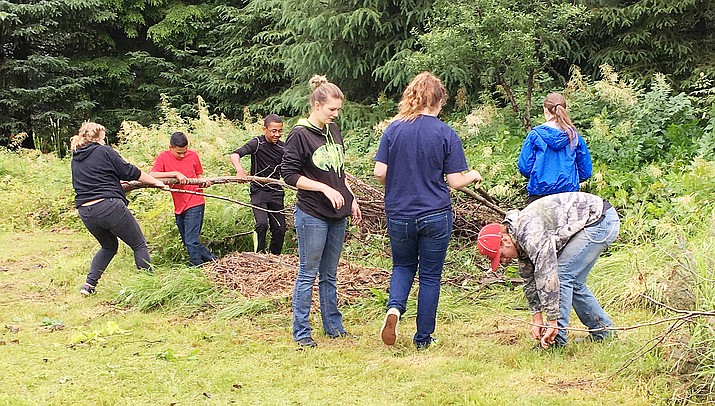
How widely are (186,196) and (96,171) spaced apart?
1058 millimetres

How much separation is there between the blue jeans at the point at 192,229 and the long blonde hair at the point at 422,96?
10.5ft

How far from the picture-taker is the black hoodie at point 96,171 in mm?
6227

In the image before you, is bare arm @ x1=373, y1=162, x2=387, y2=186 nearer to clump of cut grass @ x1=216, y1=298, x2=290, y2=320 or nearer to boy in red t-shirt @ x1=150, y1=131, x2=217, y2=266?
clump of cut grass @ x1=216, y1=298, x2=290, y2=320

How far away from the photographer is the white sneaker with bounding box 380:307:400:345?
14.9 feet

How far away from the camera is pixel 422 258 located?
15.1 feet

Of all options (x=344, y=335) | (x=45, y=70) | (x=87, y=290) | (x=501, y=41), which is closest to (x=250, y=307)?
(x=344, y=335)

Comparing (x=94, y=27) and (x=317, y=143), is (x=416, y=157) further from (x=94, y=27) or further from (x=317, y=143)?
(x=94, y=27)

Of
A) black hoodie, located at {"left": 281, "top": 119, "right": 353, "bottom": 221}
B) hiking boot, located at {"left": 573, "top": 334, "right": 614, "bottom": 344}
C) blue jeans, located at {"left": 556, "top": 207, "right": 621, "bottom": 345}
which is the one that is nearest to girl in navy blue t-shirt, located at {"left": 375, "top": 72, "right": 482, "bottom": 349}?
black hoodie, located at {"left": 281, "top": 119, "right": 353, "bottom": 221}

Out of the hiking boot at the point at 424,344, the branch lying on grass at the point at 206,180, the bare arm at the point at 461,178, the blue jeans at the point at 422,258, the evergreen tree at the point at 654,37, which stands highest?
the evergreen tree at the point at 654,37

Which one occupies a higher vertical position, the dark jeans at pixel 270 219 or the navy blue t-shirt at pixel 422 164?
the navy blue t-shirt at pixel 422 164

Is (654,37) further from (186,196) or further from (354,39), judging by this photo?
(186,196)

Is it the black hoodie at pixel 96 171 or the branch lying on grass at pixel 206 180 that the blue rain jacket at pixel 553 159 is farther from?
the black hoodie at pixel 96 171

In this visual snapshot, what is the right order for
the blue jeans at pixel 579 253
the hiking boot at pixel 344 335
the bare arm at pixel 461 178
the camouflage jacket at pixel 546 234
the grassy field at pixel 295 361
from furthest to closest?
the hiking boot at pixel 344 335 → the bare arm at pixel 461 178 → the blue jeans at pixel 579 253 → the camouflage jacket at pixel 546 234 → the grassy field at pixel 295 361

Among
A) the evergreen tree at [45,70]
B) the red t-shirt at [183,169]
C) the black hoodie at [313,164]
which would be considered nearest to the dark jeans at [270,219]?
the red t-shirt at [183,169]
